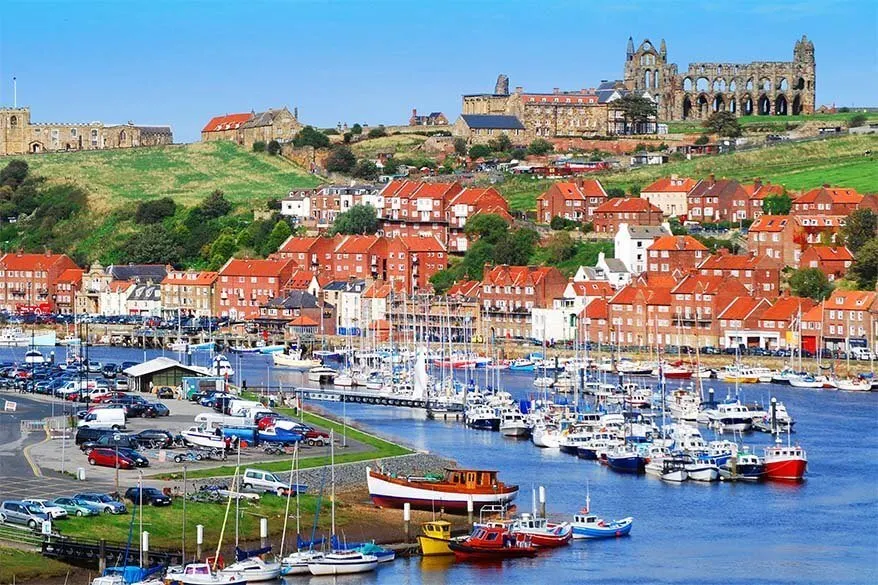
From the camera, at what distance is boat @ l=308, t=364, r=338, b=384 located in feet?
267

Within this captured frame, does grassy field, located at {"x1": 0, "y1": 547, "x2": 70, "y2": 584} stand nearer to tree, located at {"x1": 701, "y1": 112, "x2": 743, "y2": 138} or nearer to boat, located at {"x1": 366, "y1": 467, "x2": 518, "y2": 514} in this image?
boat, located at {"x1": 366, "y1": 467, "x2": 518, "y2": 514}

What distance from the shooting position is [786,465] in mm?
53594

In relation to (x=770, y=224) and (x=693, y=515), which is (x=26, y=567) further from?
(x=770, y=224)

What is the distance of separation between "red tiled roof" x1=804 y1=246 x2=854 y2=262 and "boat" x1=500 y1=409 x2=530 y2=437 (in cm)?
3455

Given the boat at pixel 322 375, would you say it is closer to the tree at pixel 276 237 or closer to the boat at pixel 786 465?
Result: the boat at pixel 786 465

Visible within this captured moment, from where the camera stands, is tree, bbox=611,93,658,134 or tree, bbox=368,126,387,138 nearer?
tree, bbox=611,93,658,134

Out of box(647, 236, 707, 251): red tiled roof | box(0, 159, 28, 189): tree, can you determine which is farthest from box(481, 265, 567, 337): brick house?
box(0, 159, 28, 189): tree

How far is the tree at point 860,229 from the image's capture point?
315 ft

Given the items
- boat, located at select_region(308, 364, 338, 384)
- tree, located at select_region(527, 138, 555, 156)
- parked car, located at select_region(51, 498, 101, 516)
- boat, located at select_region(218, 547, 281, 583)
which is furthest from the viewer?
tree, located at select_region(527, 138, 555, 156)

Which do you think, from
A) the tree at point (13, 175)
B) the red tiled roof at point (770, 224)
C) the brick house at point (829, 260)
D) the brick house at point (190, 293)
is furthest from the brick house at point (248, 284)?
the tree at point (13, 175)

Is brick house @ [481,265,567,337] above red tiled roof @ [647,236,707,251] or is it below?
below

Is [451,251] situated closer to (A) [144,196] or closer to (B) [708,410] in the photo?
(A) [144,196]

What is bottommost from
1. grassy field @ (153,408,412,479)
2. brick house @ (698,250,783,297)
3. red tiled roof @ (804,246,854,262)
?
grassy field @ (153,408,412,479)

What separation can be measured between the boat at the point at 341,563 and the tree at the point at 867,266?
53695mm
